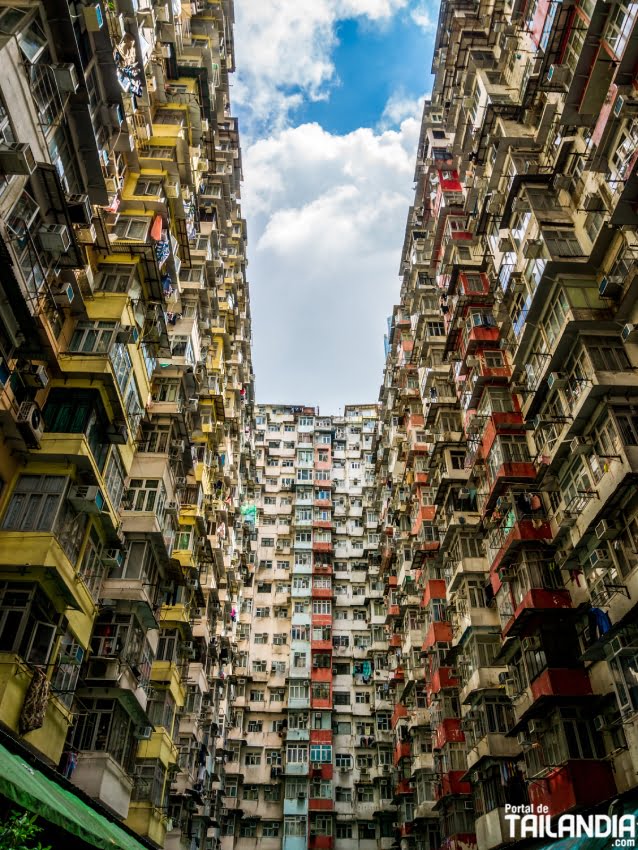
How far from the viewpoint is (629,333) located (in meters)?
18.0

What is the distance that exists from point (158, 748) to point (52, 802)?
37.8 ft

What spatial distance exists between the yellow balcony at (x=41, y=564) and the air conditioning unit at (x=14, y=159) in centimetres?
805

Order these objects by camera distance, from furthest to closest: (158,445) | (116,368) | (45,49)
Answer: (158,445)
(116,368)
(45,49)

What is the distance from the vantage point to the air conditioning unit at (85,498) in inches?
624

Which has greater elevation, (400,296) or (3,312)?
(400,296)

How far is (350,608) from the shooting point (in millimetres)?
53344

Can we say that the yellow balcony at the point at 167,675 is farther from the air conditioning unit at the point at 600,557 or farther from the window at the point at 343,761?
the window at the point at 343,761

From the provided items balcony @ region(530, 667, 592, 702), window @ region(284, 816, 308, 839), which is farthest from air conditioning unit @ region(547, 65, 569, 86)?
window @ region(284, 816, 308, 839)

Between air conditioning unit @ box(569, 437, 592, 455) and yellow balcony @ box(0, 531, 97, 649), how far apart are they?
48.5 ft

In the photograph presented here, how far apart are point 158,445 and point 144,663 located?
7.74 meters

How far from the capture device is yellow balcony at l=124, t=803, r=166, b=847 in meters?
20.2

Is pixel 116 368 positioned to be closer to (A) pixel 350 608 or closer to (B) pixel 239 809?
(B) pixel 239 809

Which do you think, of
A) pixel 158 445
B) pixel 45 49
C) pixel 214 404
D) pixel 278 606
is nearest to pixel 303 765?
pixel 278 606

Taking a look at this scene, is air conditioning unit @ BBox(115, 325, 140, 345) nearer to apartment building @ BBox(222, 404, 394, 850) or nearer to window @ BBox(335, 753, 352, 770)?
apartment building @ BBox(222, 404, 394, 850)
